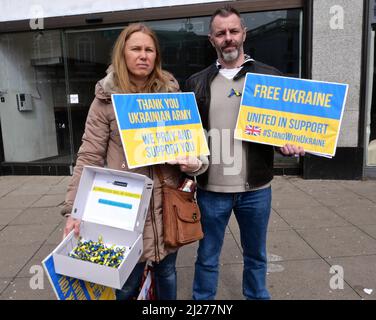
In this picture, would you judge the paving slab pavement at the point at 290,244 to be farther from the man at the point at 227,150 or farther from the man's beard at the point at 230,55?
the man's beard at the point at 230,55

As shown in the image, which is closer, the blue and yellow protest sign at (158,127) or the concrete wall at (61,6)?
the blue and yellow protest sign at (158,127)

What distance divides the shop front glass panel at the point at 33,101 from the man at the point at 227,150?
573 cm

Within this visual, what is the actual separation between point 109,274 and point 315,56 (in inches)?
223

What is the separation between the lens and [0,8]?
6.84 metres

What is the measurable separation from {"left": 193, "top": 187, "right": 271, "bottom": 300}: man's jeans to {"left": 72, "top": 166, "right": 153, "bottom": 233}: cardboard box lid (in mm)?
584

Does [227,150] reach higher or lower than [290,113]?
lower

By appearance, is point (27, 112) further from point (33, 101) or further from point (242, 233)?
point (242, 233)

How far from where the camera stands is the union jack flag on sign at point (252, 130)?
218cm

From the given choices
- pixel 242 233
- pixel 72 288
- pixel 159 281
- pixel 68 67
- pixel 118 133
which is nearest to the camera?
pixel 72 288

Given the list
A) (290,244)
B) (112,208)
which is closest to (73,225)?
(112,208)

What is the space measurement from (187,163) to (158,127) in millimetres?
265

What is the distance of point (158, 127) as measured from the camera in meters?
1.96

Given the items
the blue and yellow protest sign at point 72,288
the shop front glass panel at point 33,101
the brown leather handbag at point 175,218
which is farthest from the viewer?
the shop front glass panel at point 33,101

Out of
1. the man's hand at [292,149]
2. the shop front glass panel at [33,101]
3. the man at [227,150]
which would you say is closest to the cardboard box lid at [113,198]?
the man at [227,150]
